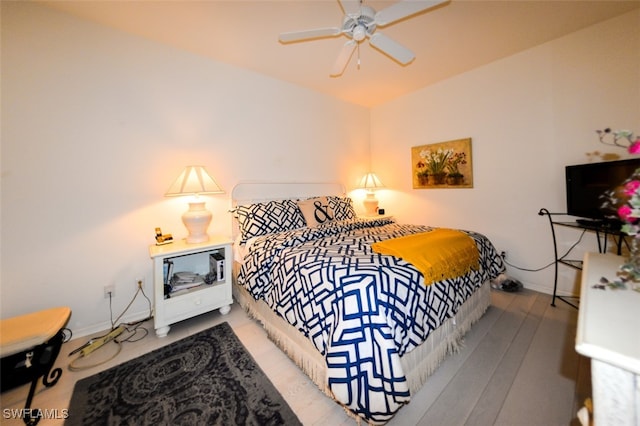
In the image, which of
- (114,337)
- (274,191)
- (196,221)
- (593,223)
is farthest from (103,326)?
(593,223)

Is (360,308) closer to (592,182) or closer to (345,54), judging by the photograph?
(345,54)

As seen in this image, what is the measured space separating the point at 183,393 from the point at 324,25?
289cm

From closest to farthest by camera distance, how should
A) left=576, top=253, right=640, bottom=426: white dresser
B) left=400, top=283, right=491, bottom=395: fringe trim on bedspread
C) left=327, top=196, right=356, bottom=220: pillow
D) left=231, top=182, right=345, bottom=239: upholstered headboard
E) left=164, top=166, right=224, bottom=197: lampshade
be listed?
1. left=576, top=253, right=640, bottom=426: white dresser
2. left=400, top=283, right=491, bottom=395: fringe trim on bedspread
3. left=164, top=166, right=224, bottom=197: lampshade
4. left=231, top=182, right=345, bottom=239: upholstered headboard
5. left=327, top=196, right=356, bottom=220: pillow

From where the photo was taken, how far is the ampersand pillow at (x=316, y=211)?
2.54 m

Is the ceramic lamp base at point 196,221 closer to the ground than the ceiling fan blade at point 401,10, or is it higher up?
closer to the ground

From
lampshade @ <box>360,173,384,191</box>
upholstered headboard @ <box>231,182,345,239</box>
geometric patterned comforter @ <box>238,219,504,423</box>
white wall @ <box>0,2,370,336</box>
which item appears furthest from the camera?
lampshade @ <box>360,173,384,191</box>

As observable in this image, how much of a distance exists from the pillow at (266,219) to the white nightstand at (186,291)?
0.25 meters

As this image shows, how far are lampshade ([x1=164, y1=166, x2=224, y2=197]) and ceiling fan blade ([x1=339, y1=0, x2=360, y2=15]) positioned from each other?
1.66 metres

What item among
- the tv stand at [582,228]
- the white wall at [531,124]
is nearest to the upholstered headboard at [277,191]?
the white wall at [531,124]

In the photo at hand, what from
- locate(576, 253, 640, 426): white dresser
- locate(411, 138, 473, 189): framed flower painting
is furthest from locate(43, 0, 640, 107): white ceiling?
locate(576, 253, 640, 426): white dresser

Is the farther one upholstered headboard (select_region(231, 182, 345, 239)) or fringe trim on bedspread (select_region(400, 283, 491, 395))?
upholstered headboard (select_region(231, 182, 345, 239))

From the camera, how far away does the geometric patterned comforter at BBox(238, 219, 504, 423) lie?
1016mm

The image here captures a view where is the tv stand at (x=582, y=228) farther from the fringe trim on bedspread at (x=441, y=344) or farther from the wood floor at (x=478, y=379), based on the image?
the fringe trim on bedspread at (x=441, y=344)

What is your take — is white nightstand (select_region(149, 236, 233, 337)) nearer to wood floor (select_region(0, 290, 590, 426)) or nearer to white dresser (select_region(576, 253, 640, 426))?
wood floor (select_region(0, 290, 590, 426))
